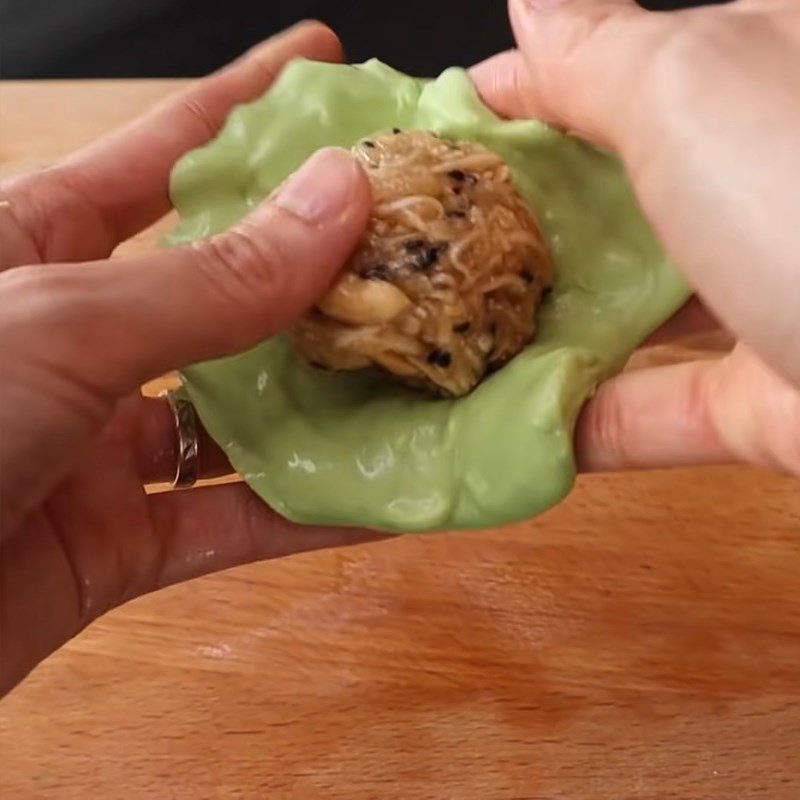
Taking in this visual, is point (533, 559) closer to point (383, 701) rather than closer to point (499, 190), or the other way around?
point (383, 701)

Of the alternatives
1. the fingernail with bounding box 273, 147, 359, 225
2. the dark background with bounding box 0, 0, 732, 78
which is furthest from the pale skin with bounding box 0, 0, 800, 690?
the dark background with bounding box 0, 0, 732, 78

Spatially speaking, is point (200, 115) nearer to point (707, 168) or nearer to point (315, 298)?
point (315, 298)

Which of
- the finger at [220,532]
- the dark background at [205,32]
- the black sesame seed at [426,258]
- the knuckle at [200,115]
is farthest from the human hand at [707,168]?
the dark background at [205,32]

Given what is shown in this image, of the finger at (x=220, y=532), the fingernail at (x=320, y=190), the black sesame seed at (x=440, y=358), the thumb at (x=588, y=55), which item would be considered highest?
the thumb at (x=588, y=55)

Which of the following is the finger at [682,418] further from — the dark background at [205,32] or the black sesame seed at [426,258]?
the dark background at [205,32]

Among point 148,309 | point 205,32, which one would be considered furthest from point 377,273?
point 205,32

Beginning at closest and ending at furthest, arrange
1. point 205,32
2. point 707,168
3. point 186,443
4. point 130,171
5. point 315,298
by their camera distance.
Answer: point 707,168 < point 315,298 < point 186,443 < point 130,171 < point 205,32
